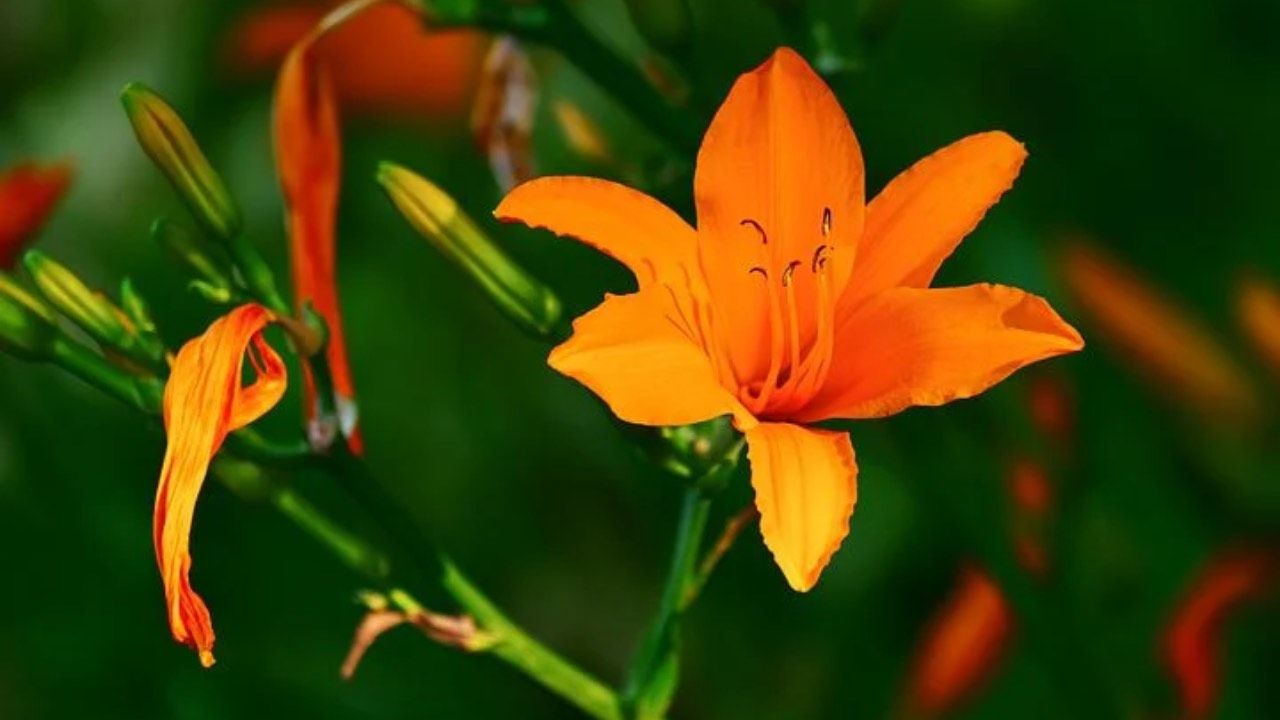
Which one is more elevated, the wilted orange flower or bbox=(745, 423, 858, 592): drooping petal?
the wilted orange flower

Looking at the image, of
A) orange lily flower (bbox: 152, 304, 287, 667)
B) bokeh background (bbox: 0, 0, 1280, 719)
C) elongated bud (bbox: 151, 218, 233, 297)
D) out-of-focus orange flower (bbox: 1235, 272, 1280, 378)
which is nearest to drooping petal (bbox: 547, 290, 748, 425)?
orange lily flower (bbox: 152, 304, 287, 667)

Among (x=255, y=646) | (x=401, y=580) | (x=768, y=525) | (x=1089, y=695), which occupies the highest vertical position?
(x=768, y=525)

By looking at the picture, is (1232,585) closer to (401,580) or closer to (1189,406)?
(1189,406)

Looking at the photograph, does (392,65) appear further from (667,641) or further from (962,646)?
Answer: (667,641)

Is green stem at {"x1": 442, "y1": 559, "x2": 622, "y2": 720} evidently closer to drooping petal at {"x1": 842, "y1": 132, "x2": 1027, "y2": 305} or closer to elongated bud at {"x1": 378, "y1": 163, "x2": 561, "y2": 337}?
elongated bud at {"x1": 378, "y1": 163, "x2": 561, "y2": 337}

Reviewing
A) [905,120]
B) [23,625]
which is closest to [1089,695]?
[905,120]

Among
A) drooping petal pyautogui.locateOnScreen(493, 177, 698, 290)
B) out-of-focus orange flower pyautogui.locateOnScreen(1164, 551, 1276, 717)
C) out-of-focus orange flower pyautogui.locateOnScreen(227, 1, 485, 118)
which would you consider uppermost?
drooping petal pyautogui.locateOnScreen(493, 177, 698, 290)
